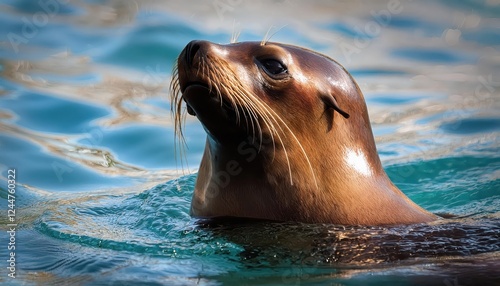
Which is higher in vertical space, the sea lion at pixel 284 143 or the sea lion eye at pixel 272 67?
the sea lion eye at pixel 272 67

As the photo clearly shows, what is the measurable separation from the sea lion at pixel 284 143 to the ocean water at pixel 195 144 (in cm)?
15

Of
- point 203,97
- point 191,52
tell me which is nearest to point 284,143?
point 203,97

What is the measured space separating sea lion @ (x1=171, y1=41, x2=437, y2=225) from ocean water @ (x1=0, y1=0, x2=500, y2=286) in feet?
0.49

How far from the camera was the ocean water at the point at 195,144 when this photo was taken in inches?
172

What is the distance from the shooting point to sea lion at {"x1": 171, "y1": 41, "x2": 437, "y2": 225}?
4574mm

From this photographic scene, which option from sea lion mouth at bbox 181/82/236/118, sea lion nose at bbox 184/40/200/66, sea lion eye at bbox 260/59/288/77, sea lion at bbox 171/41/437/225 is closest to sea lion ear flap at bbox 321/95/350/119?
sea lion at bbox 171/41/437/225

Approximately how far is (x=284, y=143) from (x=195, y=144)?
14.7 feet

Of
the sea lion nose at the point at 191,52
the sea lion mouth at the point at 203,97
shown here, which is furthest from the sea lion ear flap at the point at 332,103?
the sea lion nose at the point at 191,52

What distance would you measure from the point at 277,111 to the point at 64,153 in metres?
4.19

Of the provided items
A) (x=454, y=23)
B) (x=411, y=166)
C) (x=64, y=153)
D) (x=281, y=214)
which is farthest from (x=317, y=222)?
(x=454, y=23)

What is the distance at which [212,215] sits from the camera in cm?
489

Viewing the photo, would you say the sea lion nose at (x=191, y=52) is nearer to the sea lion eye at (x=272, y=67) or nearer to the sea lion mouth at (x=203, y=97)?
the sea lion mouth at (x=203, y=97)

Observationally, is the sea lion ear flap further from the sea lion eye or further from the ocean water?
the ocean water

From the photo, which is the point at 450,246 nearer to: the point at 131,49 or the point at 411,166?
the point at 411,166
